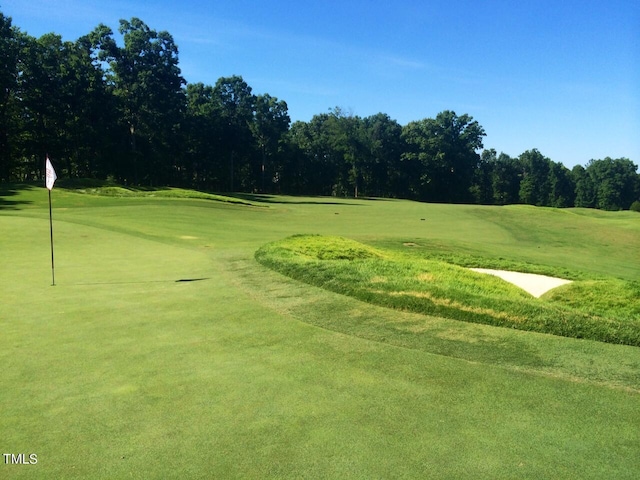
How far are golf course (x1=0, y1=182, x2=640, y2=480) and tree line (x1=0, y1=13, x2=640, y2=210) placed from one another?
175 feet

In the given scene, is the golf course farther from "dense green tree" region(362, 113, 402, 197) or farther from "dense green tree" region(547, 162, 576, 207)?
"dense green tree" region(547, 162, 576, 207)

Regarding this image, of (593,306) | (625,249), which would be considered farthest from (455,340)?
(625,249)

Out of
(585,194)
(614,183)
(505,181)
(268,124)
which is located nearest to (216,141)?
(268,124)

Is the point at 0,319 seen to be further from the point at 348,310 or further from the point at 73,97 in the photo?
the point at 73,97

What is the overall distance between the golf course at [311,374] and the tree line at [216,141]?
53.5 metres

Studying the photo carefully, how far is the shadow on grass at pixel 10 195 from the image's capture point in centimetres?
3118

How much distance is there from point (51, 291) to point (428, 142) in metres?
93.9

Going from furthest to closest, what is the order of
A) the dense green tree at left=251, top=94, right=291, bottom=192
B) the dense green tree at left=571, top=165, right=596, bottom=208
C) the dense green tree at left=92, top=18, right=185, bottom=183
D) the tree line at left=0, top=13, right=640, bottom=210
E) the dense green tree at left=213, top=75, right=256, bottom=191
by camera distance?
1. the dense green tree at left=571, top=165, right=596, bottom=208
2. the dense green tree at left=251, top=94, right=291, bottom=192
3. the dense green tree at left=213, top=75, right=256, bottom=191
4. the dense green tree at left=92, top=18, right=185, bottom=183
5. the tree line at left=0, top=13, right=640, bottom=210

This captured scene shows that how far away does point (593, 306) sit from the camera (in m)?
8.71

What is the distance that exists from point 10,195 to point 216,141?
150 feet

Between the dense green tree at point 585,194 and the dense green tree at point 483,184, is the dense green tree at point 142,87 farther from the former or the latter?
the dense green tree at point 585,194

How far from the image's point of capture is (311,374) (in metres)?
5.09

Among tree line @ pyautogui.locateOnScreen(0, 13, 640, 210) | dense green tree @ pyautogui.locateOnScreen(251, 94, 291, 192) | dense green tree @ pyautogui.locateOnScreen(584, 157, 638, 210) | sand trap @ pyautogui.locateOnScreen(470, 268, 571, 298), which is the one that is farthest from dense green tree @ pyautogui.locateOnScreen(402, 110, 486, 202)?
sand trap @ pyautogui.locateOnScreen(470, 268, 571, 298)

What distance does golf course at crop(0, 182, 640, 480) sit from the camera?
3512 millimetres
